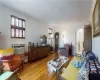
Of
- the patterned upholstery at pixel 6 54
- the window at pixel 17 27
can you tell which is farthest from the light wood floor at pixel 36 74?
the window at pixel 17 27

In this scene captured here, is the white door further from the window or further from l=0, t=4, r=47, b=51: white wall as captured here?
the window

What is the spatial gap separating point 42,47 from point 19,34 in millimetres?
1799

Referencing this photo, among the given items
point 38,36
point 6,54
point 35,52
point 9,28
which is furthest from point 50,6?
point 38,36

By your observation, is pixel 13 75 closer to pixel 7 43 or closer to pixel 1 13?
pixel 7 43

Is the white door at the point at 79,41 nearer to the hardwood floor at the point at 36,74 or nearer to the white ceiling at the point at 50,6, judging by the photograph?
the white ceiling at the point at 50,6

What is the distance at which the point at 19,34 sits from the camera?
15.1 ft

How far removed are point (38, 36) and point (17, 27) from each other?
204 centimetres

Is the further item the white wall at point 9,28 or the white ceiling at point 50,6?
the white wall at point 9,28

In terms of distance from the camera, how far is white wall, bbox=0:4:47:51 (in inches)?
142

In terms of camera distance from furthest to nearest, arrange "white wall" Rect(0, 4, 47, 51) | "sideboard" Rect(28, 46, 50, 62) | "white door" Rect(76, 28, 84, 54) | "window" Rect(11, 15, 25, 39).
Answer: "white door" Rect(76, 28, 84, 54), "sideboard" Rect(28, 46, 50, 62), "window" Rect(11, 15, 25, 39), "white wall" Rect(0, 4, 47, 51)

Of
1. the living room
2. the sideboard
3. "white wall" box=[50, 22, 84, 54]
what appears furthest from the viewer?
"white wall" box=[50, 22, 84, 54]

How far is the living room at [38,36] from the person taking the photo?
2580mm

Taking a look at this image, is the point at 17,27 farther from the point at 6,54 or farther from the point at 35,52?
the point at 6,54

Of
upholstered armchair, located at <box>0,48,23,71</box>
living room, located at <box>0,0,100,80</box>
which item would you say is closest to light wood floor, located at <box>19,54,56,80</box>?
living room, located at <box>0,0,100,80</box>
